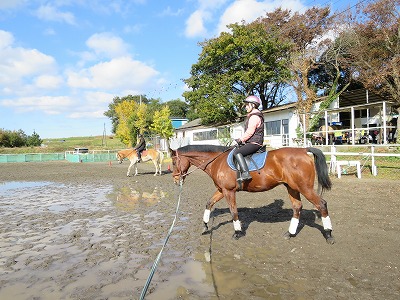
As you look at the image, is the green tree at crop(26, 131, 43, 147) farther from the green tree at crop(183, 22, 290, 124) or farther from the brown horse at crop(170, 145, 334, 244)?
the brown horse at crop(170, 145, 334, 244)

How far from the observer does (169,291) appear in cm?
422

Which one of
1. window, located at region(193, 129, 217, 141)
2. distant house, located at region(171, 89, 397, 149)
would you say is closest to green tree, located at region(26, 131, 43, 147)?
window, located at region(193, 129, 217, 141)

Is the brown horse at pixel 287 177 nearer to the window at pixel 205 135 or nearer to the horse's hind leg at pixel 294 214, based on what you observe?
the horse's hind leg at pixel 294 214

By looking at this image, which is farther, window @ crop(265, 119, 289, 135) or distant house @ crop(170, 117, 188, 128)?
distant house @ crop(170, 117, 188, 128)

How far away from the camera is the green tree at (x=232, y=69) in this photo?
36094mm

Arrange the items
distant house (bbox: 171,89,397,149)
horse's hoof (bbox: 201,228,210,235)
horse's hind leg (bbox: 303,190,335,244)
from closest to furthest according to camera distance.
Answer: horse's hind leg (bbox: 303,190,335,244)
horse's hoof (bbox: 201,228,210,235)
distant house (bbox: 171,89,397,149)

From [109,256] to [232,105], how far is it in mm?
33558

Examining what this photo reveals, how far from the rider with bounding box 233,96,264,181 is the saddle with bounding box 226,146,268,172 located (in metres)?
0.11

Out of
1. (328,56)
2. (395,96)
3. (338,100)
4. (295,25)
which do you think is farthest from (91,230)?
(295,25)

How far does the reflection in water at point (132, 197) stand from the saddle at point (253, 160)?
4683mm

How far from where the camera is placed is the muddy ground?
4.23m

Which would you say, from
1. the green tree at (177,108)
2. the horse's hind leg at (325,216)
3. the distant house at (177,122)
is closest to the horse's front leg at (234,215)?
the horse's hind leg at (325,216)

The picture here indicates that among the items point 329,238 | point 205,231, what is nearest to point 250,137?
point 205,231

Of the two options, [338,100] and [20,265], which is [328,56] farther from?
[20,265]
